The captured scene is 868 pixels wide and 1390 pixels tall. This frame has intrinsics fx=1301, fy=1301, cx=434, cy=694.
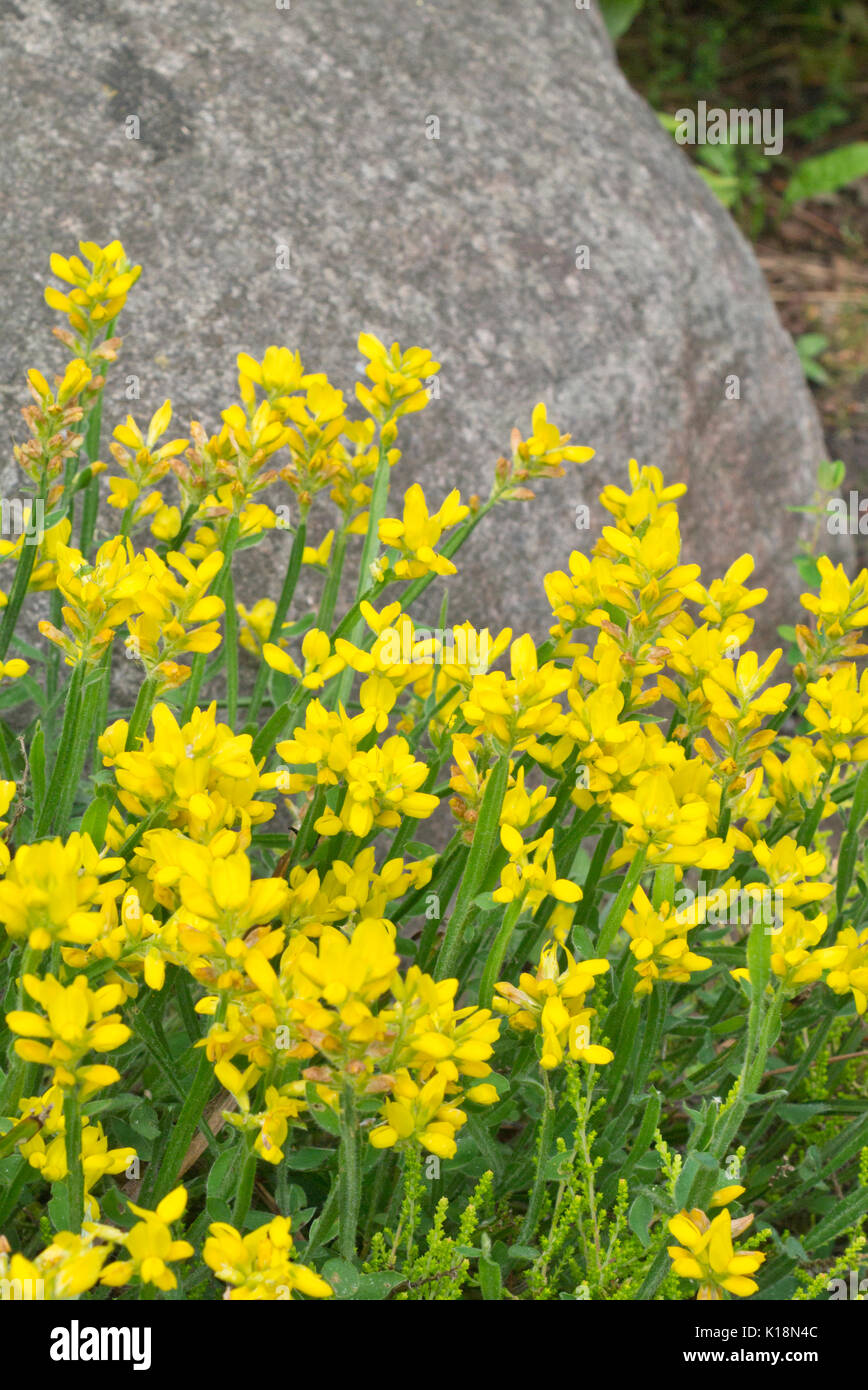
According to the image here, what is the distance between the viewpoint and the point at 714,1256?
111 centimetres

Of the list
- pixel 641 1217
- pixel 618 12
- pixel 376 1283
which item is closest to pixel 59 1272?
pixel 376 1283

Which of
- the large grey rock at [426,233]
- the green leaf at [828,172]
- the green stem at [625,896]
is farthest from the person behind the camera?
the green leaf at [828,172]

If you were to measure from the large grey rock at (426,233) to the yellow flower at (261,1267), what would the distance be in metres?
1.38

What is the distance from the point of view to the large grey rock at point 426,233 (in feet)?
7.66

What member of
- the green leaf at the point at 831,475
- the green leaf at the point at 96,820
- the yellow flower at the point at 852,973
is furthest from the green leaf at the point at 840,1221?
the green leaf at the point at 831,475

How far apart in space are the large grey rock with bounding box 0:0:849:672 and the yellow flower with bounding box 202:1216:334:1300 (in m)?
1.38

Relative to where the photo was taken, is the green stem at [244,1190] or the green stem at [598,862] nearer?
the green stem at [244,1190]

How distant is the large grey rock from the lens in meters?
2.34

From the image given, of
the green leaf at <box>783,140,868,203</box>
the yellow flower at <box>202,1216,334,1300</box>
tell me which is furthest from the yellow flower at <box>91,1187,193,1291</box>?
the green leaf at <box>783,140,868,203</box>

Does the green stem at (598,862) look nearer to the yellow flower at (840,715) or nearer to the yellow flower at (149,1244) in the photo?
the yellow flower at (840,715)
